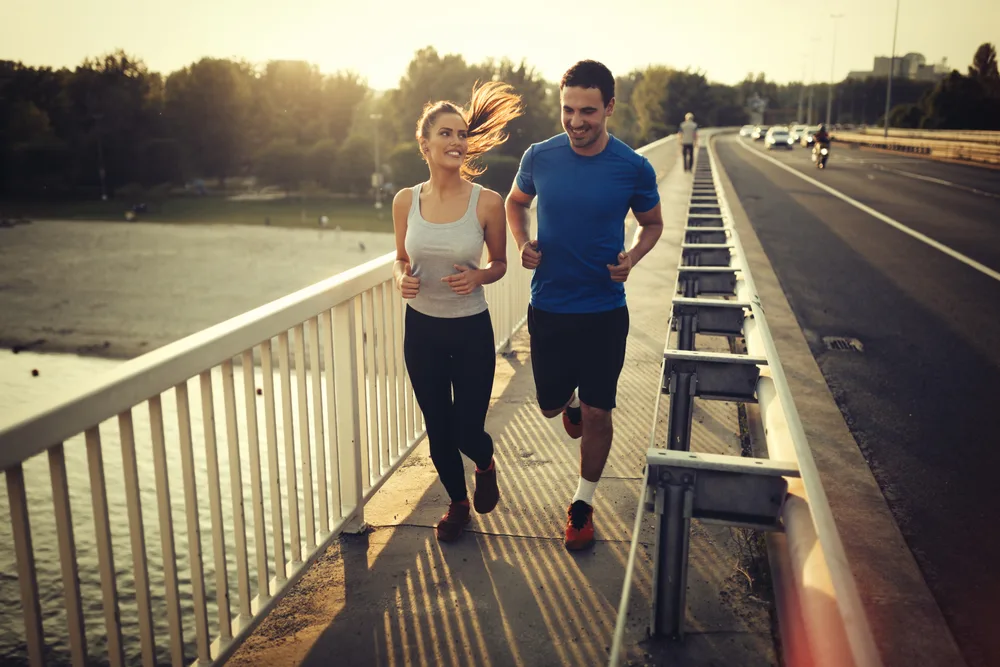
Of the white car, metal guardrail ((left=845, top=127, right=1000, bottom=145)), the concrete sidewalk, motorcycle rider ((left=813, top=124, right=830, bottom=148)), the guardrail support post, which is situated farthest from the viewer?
the white car

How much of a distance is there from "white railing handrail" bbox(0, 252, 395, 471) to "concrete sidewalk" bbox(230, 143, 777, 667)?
1.10 metres

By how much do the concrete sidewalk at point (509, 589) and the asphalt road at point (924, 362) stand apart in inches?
35.5

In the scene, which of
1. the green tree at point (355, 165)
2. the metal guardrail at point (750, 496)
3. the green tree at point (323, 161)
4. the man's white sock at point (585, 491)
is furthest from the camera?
the green tree at point (323, 161)

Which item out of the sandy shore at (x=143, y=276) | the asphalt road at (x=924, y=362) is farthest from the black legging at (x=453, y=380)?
the sandy shore at (x=143, y=276)

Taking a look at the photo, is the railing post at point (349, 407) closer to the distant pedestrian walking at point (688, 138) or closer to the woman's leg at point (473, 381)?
the woman's leg at point (473, 381)

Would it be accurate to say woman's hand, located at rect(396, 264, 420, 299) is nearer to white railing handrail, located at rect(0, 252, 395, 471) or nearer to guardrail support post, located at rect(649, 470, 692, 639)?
white railing handrail, located at rect(0, 252, 395, 471)

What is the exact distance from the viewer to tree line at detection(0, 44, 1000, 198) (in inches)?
Result: 3861

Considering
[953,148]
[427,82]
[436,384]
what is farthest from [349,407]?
[427,82]

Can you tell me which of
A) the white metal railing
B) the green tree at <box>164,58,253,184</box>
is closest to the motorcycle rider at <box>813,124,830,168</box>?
the white metal railing

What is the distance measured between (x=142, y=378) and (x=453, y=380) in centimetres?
168

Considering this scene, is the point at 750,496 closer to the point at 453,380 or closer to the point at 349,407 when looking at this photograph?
the point at 453,380

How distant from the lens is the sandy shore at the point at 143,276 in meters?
33.7

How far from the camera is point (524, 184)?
12.7 ft

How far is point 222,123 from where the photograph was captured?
102m
